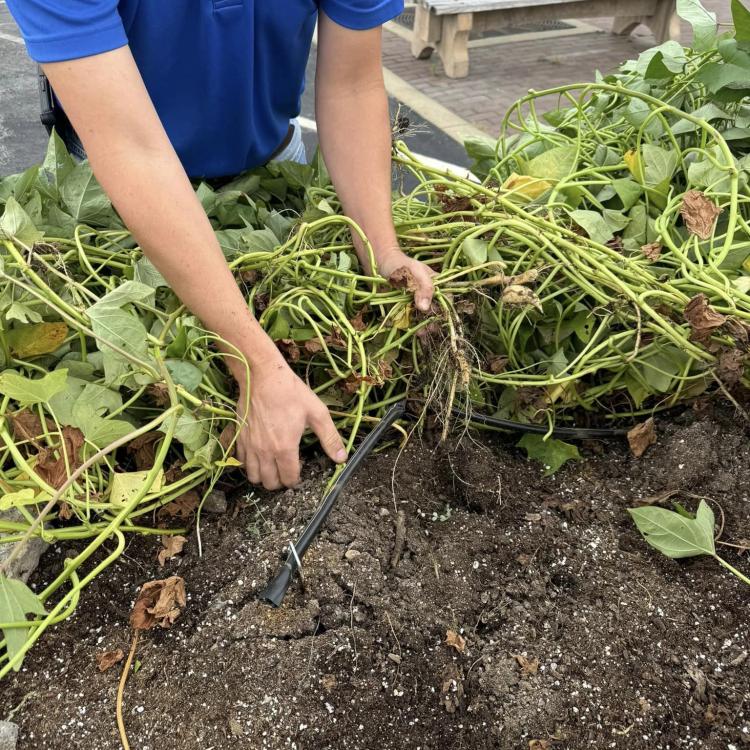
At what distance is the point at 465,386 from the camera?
104 centimetres

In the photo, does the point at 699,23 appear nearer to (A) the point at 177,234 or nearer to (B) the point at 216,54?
(B) the point at 216,54

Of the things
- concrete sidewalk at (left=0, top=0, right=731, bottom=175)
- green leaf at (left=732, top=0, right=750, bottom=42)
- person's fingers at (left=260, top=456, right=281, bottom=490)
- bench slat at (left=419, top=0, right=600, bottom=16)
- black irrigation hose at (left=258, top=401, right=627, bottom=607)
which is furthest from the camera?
bench slat at (left=419, top=0, right=600, bottom=16)

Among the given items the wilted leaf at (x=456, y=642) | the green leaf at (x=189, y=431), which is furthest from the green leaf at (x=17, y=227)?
the wilted leaf at (x=456, y=642)

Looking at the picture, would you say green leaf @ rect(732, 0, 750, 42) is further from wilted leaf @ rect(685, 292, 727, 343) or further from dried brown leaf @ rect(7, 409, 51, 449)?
dried brown leaf @ rect(7, 409, 51, 449)

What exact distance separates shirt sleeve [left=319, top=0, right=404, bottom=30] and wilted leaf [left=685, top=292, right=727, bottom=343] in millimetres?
644

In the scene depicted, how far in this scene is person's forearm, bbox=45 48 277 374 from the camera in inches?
34.4

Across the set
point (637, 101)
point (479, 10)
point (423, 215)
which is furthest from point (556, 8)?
point (423, 215)

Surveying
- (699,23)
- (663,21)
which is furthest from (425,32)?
(699,23)

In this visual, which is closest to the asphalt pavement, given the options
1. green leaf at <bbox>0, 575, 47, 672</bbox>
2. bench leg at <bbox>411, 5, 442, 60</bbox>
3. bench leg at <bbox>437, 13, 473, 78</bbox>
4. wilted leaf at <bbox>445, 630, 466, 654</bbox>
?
bench leg at <bbox>437, 13, 473, 78</bbox>

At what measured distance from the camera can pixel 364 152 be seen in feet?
3.95

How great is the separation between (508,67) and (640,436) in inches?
155

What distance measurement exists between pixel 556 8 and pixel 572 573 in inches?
167

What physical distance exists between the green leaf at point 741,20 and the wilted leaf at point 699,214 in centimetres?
38

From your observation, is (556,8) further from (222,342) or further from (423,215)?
(222,342)
